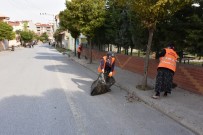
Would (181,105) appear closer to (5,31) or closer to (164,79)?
(164,79)

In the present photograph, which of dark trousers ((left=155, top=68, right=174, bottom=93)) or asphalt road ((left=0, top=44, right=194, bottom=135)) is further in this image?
dark trousers ((left=155, top=68, right=174, bottom=93))

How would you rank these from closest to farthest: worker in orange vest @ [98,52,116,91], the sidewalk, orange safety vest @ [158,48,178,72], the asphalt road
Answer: the asphalt road → the sidewalk → orange safety vest @ [158,48,178,72] → worker in orange vest @ [98,52,116,91]

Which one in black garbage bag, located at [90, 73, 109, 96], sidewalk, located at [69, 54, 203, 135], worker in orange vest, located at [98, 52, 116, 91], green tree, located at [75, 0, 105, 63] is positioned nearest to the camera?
sidewalk, located at [69, 54, 203, 135]

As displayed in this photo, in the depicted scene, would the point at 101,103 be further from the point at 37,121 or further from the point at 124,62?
the point at 124,62

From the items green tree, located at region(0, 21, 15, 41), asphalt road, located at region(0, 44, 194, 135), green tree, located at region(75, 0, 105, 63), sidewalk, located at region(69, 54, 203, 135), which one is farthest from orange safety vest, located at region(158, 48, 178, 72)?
green tree, located at region(0, 21, 15, 41)

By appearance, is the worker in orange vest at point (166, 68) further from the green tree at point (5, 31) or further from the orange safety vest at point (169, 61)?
the green tree at point (5, 31)

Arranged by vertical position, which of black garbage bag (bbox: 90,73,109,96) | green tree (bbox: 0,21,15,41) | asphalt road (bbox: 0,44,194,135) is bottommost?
asphalt road (bbox: 0,44,194,135)

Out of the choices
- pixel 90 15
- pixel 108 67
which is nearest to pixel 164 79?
pixel 108 67

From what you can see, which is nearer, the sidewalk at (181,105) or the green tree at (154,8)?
the sidewalk at (181,105)

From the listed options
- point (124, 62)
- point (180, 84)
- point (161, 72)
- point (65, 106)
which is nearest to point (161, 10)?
point (161, 72)

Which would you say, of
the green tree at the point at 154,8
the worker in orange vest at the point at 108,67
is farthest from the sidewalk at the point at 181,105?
the green tree at the point at 154,8

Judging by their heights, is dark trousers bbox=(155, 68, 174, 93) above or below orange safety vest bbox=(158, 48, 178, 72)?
below

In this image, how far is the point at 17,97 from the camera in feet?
30.2

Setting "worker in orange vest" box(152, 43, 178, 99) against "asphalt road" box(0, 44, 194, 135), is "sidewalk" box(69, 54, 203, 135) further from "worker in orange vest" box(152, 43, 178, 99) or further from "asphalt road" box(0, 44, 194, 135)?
"worker in orange vest" box(152, 43, 178, 99)
